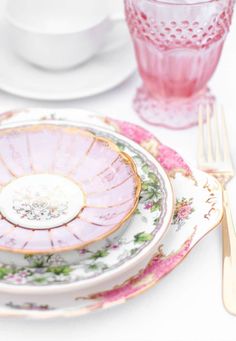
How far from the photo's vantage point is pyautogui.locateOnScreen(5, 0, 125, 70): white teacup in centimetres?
84

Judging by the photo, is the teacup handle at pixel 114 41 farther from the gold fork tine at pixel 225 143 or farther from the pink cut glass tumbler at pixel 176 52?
the gold fork tine at pixel 225 143

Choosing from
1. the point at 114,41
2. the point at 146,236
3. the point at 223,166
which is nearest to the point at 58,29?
the point at 114,41

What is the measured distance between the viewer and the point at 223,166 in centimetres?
71

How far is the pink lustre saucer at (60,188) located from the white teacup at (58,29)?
7.4 inches

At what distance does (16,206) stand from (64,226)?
0.05m

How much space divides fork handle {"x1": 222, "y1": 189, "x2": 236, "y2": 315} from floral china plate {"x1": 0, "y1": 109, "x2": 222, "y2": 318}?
0.03m

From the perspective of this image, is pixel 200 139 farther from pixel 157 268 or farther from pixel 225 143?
pixel 157 268

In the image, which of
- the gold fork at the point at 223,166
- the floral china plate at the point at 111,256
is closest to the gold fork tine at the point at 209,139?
the gold fork at the point at 223,166

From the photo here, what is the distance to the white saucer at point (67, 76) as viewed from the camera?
830 mm

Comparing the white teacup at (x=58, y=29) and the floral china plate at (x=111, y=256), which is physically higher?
the white teacup at (x=58, y=29)

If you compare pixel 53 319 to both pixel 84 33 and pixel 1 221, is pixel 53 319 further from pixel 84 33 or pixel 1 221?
pixel 84 33

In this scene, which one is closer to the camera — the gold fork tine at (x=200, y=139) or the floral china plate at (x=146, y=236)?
the floral china plate at (x=146, y=236)

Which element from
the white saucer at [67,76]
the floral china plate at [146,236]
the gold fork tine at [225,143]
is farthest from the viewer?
the white saucer at [67,76]

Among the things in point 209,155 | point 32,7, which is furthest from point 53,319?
point 32,7
